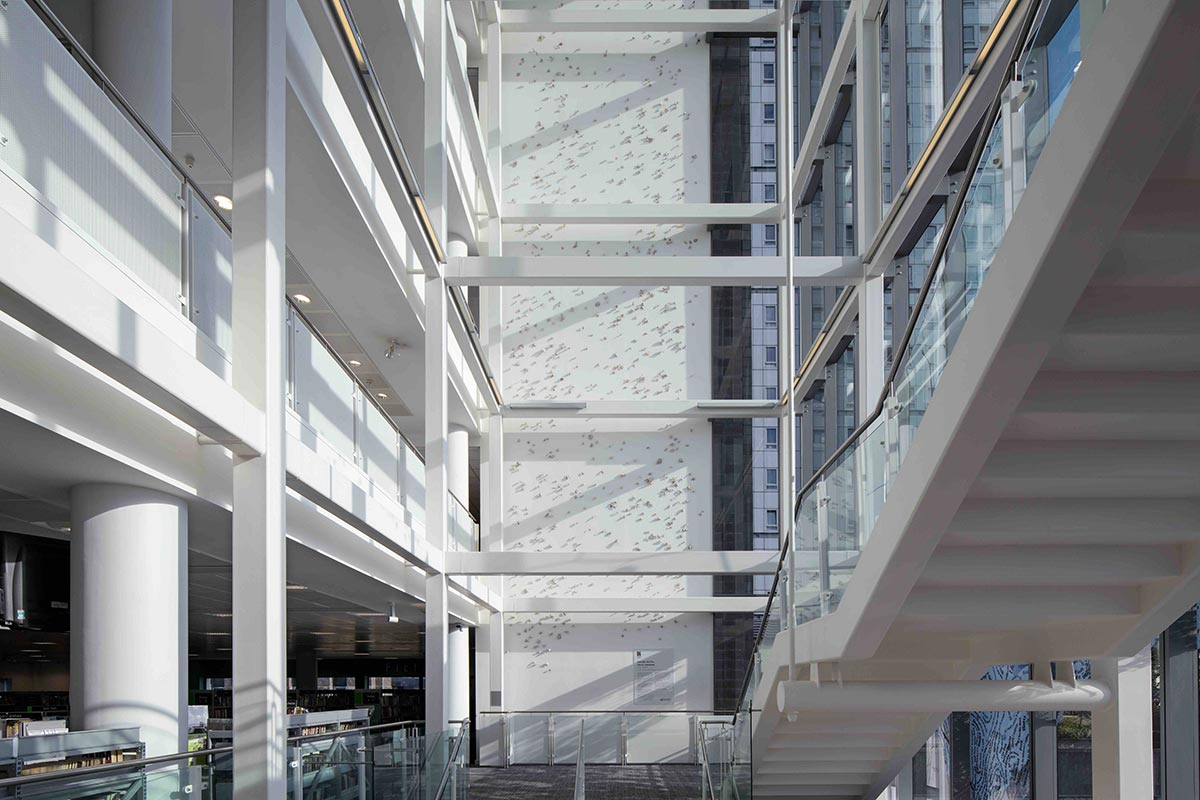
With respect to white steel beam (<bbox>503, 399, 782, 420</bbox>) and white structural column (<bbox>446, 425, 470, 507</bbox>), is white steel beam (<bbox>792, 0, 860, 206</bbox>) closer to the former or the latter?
white steel beam (<bbox>503, 399, 782, 420</bbox>)

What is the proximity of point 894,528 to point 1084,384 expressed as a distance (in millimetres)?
1319

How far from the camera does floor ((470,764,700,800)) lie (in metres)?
14.4

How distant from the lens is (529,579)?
19.4 meters

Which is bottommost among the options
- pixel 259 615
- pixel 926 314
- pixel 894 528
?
pixel 259 615

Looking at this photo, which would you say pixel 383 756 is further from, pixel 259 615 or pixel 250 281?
pixel 250 281

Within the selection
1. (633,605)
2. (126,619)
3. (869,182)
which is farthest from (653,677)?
(126,619)

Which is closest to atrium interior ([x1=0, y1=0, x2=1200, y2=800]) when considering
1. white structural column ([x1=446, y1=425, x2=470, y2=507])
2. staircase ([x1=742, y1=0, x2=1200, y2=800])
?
staircase ([x1=742, y1=0, x2=1200, y2=800])

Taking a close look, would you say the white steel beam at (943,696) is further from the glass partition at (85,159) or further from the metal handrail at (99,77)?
the metal handrail at (99,77)

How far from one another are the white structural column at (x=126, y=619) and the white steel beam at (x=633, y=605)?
12.5 meters

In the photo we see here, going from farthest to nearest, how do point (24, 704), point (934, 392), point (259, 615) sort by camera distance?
point (24, 704) < point (259, 615) < point (934, 392)

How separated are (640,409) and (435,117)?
770cm

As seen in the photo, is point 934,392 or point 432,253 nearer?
point 934,392

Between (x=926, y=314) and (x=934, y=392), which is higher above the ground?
(x=926, y=314)

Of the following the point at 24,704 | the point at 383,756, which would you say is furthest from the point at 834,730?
the point at 24,704
